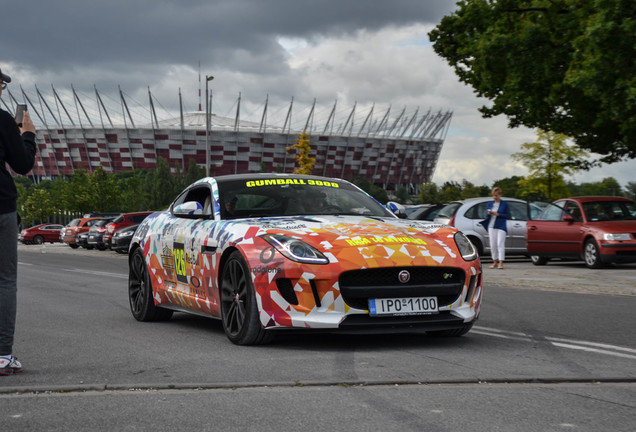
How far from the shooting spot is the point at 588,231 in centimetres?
1720

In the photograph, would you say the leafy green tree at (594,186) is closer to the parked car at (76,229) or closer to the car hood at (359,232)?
the parked car at (76,229)

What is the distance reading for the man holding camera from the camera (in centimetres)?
501

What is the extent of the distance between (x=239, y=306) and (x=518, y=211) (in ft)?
49.0

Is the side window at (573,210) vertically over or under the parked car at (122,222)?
over

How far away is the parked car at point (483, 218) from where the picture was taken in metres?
20.0

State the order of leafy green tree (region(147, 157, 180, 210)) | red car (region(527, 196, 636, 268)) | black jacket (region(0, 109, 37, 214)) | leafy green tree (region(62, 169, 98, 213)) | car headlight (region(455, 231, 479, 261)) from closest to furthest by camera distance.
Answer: black jacket (region(0, 109, 37, 214))
car headlight (region(455, 231, 479, 261))
red car (region(527, 196, 636, 268))
leafy green tree (region(62, 169, 98, 213))
leafy green tree (region(147, 157, 180, 210))

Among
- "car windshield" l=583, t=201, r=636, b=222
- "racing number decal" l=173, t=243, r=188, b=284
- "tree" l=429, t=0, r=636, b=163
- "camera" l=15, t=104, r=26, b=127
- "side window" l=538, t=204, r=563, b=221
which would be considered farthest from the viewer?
"tree" l=429, t=0, r=636, b=163

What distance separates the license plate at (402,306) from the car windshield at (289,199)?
1.34 meters

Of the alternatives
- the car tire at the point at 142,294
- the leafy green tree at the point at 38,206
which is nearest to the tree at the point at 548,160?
the car tire at the point at 142,294

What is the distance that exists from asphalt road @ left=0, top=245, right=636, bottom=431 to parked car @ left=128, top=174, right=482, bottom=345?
0.73 ft

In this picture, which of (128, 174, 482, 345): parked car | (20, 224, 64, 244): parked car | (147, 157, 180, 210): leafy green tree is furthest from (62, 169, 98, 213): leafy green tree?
(128, 174, 482, 345): parked car

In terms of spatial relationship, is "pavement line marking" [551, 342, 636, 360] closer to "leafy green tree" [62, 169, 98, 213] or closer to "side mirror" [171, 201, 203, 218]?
"side mirror" [171, 201, 203, 218]

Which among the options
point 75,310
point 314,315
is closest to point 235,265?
point 314,315

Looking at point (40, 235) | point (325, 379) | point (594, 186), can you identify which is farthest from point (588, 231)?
point (594, 186)
